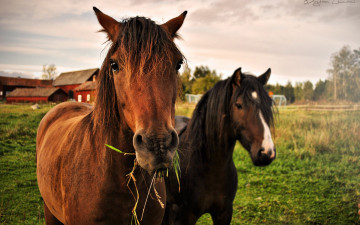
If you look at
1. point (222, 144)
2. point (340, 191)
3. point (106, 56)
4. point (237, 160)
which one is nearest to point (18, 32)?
point (106, 56)

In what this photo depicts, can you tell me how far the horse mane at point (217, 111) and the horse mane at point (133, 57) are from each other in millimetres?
1523

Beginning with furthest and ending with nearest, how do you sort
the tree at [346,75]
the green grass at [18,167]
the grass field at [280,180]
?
the tree at [346,75]
the grass field at [280,180]
the green grass at [18,167]

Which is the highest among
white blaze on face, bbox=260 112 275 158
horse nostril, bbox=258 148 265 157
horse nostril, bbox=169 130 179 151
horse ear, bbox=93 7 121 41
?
horse ear, bbox=93 7 121 41

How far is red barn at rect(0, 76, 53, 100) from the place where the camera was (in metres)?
6.60

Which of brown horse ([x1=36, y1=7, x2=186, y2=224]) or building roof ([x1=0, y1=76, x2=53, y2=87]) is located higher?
building roof ([x1=0, y1=76, x2=53, y2=87])

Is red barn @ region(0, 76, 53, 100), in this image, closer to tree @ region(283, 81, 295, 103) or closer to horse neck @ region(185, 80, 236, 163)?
horse neck @ region(185, 80, 236, 163)

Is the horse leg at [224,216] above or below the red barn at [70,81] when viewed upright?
below

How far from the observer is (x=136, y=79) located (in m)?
→ 1.44

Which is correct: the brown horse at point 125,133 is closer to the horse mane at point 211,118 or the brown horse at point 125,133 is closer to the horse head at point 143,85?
the horse head at point 143,85

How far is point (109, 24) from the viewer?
1.75 m

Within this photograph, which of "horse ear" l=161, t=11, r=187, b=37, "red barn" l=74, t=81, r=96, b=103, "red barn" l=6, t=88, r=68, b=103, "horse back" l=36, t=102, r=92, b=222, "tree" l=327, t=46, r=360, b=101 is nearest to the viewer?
"horse ear" l=161, t=11, r=187, b=37

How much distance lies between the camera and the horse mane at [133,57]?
1463mm

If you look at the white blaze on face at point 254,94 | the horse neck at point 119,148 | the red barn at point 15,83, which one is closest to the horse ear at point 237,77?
the white blaze on face at point 254,94

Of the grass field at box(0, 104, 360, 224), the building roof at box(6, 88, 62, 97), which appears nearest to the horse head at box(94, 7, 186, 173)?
the grass field at box(0, 104, 360, 224)
